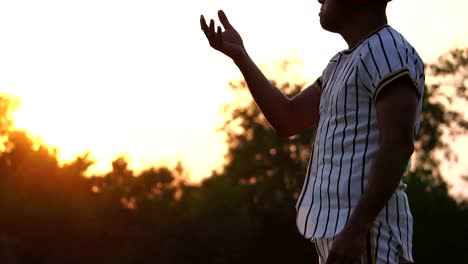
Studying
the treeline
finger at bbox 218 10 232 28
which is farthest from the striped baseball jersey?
the treeline

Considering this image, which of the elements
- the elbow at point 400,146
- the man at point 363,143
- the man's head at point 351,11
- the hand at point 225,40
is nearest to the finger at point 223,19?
the hand at point 225,40

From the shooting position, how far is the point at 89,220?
41.7 meters

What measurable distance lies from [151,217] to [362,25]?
40.4m

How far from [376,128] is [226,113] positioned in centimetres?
5049

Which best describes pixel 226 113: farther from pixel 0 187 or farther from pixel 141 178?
pixel 0 187

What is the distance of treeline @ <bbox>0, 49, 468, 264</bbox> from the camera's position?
135ft

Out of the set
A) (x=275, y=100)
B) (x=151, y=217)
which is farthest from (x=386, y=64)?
(x=151, y=217)

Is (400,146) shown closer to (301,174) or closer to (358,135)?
(358,135)

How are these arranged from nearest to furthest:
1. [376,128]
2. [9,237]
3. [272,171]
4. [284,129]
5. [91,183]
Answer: [376,128] → [284,129] → [9,237] → [91,183] → [272,171]

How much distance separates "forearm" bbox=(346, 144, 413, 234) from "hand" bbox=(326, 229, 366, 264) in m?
0.02

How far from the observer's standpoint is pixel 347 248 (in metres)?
2.91

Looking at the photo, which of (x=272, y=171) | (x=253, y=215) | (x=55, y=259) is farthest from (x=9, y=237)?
(x=272, y=171)

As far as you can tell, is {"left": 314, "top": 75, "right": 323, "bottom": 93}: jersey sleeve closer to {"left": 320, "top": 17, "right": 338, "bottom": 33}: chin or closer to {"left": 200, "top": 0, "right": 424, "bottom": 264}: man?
{"left": 200, "top": 0, "right": 424, "bottom": 264}: man

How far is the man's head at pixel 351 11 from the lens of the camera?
3.18 metres
